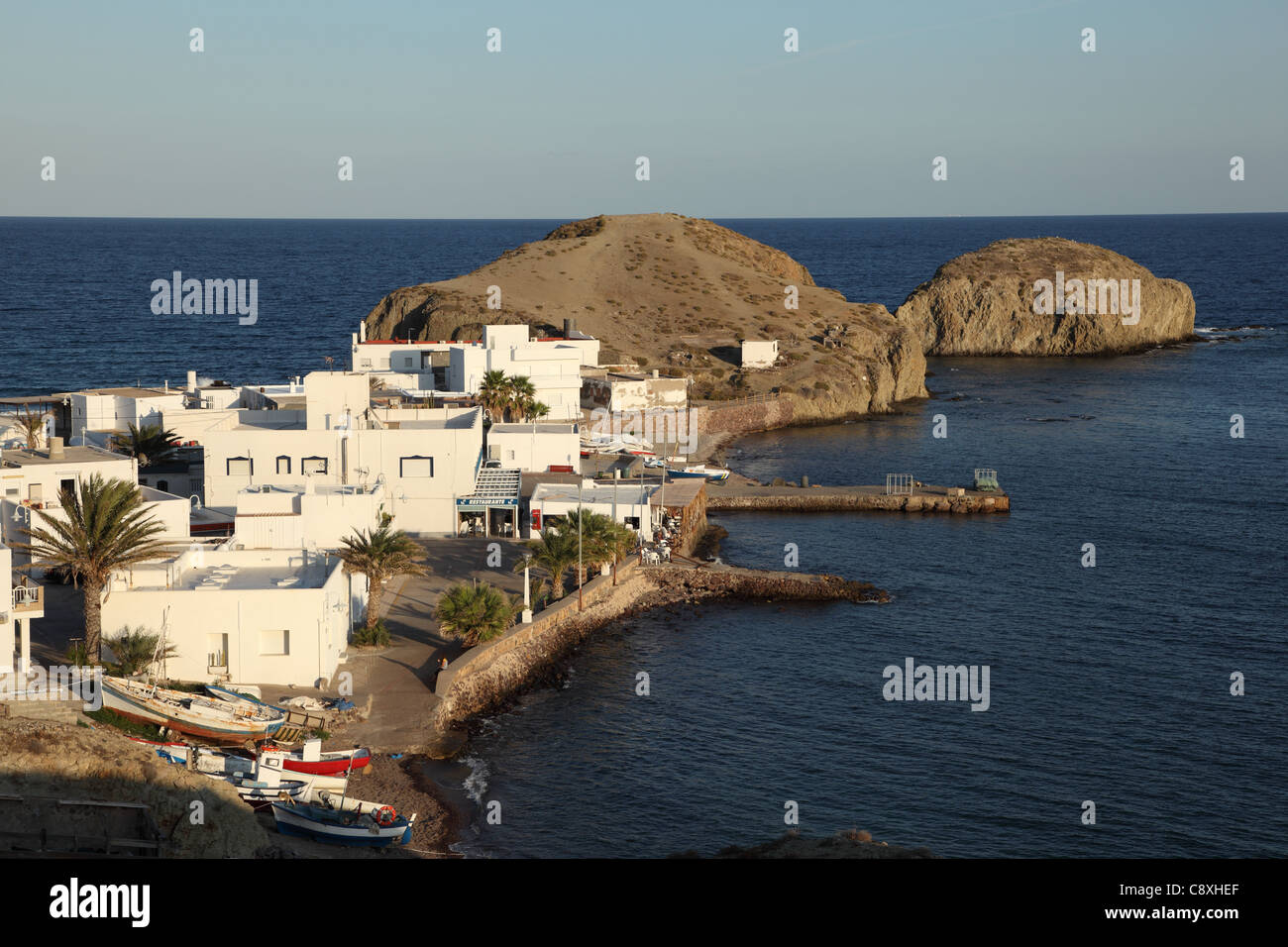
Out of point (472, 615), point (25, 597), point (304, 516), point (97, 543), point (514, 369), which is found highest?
point (514, 369)

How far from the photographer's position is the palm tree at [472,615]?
1671 inches

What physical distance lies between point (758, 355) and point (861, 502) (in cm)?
4219

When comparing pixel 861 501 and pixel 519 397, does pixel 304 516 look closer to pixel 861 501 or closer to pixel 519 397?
pixel 519 397

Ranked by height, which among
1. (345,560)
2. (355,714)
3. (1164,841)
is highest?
(345,560)

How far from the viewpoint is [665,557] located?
191 ft

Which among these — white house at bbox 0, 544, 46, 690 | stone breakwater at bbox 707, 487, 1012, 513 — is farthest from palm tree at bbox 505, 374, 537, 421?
white house at bbox 0, 544, 46, 690

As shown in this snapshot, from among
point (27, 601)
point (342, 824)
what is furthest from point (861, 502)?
point (342, 824)

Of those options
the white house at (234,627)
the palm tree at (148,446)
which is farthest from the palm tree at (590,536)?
the palm tree at (148,446)

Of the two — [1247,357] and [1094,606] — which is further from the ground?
[1247,357]

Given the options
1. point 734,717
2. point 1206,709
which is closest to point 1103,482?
point 1206,709

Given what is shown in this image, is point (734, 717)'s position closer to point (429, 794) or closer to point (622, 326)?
point (429, 794)

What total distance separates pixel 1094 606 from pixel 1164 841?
22099 mm

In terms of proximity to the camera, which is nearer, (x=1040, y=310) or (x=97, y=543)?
(x=97, y=543)

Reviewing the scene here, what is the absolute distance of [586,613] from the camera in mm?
49844
